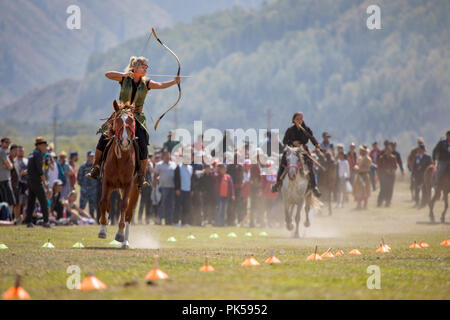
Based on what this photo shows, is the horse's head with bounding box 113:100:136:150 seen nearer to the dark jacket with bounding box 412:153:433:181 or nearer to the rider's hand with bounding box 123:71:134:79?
the rider's hand with bounding box 123:71:134:79

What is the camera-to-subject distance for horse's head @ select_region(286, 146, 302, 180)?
21453 millimetres

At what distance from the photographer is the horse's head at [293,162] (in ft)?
70.4

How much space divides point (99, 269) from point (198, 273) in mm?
1411

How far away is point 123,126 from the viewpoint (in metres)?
13.7

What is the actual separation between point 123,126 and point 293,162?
891cm

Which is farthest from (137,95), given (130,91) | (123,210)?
(123,210)

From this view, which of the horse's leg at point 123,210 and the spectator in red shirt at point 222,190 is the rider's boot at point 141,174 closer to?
the horse's leg at point 123,210

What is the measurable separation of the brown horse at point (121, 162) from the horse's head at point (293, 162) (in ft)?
25.8

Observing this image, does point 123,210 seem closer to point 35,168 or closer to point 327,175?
point 35,168

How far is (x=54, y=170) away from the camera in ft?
81.0

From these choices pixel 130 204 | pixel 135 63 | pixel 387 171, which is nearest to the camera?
pixel 135 63

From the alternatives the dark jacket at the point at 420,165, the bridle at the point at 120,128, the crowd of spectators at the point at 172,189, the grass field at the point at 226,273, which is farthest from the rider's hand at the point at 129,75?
the dark jacket at the point at 420,165
